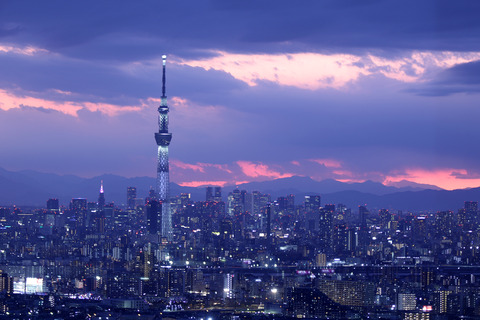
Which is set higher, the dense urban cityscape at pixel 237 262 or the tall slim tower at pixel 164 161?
the tall slim tower at pixel 164 161

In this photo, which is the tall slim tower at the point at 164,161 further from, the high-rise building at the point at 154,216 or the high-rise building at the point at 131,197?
the high-rise building at the point at 131,197

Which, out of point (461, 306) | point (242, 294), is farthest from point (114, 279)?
point (461, 306)

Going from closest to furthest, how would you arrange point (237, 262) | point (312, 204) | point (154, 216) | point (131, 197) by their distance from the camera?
point (237, 262) < point (154, 216) < point (312, 204) < point (131, 197)

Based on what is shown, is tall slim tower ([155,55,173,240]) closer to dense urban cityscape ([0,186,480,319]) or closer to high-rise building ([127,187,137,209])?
dense urban cityscape ([0,186,480,319])

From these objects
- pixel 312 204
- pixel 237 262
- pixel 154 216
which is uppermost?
pixel 312 204

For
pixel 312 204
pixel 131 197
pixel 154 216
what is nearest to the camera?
pixel 154 216

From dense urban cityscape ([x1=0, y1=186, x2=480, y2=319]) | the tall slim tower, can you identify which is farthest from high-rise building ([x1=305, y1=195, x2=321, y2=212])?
the tall slim tower

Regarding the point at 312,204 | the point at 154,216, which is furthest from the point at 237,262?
the point at 312,204

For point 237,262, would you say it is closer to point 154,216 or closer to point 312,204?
point 154,216

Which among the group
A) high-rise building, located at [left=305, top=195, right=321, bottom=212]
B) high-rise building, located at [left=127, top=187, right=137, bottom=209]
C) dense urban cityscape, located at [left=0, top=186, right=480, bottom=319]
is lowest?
dense urban cityscape, located at [left=0, top=186, right=480, bottom=319]

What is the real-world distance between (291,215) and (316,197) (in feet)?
9.20

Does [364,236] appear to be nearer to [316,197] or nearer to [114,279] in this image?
[316,197]

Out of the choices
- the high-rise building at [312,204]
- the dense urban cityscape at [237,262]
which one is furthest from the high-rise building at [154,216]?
the high-rise building at [312,204]

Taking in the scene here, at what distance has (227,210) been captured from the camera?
3366 inches
